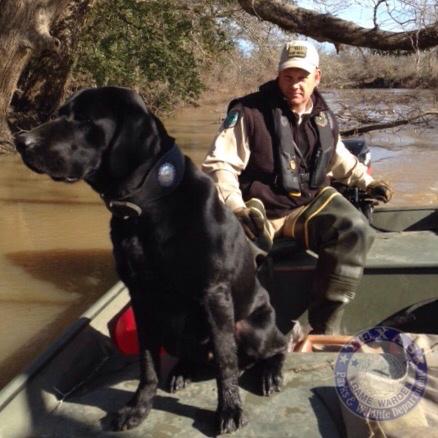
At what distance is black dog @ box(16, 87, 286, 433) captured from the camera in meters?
2.21

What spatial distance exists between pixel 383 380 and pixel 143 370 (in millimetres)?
918

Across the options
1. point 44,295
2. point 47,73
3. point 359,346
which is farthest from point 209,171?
point 47,73

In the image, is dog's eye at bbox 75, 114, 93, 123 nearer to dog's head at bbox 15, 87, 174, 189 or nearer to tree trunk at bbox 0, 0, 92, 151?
dog's head at bbox 15, 87, 174, 189

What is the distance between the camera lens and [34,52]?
10.6m

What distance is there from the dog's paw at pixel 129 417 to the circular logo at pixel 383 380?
2.50 feet

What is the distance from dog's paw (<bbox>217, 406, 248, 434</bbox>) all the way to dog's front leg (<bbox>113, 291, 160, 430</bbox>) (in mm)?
302

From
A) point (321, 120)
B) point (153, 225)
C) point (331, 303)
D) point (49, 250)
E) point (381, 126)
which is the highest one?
point (153, 225)

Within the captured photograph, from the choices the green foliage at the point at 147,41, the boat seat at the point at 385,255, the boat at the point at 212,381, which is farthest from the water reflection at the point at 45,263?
the green foliage at the point at 147,41

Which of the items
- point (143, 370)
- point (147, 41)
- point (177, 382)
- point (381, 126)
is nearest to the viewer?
point (143, 370)

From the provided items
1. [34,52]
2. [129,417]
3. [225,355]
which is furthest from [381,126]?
[129,417]

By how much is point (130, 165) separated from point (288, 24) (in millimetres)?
9442

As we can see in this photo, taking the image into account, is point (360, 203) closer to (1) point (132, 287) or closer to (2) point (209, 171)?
(2) point (209, 171)

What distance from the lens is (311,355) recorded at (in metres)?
2.92

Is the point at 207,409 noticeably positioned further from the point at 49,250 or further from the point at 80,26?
the point at 80,26
